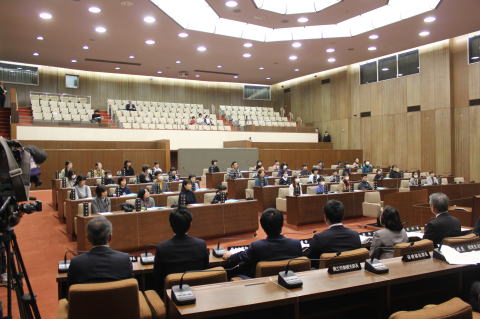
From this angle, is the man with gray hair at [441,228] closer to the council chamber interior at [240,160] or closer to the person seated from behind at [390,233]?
the council chamber interior at [240,160]

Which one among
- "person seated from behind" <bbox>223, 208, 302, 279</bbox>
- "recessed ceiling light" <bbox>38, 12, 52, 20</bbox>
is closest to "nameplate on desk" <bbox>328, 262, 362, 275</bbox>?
"person seated from behind" <bbox>223, 208, 302, 279</bbox>

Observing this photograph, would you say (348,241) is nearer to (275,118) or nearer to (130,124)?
(130,124)

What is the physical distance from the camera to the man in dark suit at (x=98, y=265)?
7.44ft

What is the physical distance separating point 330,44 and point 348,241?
39.1 ft

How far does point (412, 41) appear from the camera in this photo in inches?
528

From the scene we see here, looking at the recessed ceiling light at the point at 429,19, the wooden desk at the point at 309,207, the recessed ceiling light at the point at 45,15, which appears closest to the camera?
the wooden desk at the point at 309,207

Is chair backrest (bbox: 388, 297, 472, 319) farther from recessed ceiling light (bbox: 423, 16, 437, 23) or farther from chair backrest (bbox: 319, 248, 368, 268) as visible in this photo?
recessed ceiling light (bbox: 423, 16, 437, 23)

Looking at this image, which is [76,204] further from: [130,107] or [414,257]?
[130,107]

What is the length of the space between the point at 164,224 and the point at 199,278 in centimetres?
415

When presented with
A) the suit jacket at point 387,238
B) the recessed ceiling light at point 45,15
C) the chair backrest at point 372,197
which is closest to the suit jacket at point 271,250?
the suit jacket at point 387,238

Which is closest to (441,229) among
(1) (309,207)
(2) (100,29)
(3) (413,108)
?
(1) (309,207)

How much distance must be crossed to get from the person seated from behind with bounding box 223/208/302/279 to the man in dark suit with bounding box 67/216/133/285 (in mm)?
856

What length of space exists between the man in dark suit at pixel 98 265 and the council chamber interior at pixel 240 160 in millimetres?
12

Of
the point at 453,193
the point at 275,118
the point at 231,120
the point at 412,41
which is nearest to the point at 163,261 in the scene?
the point at 453,193
